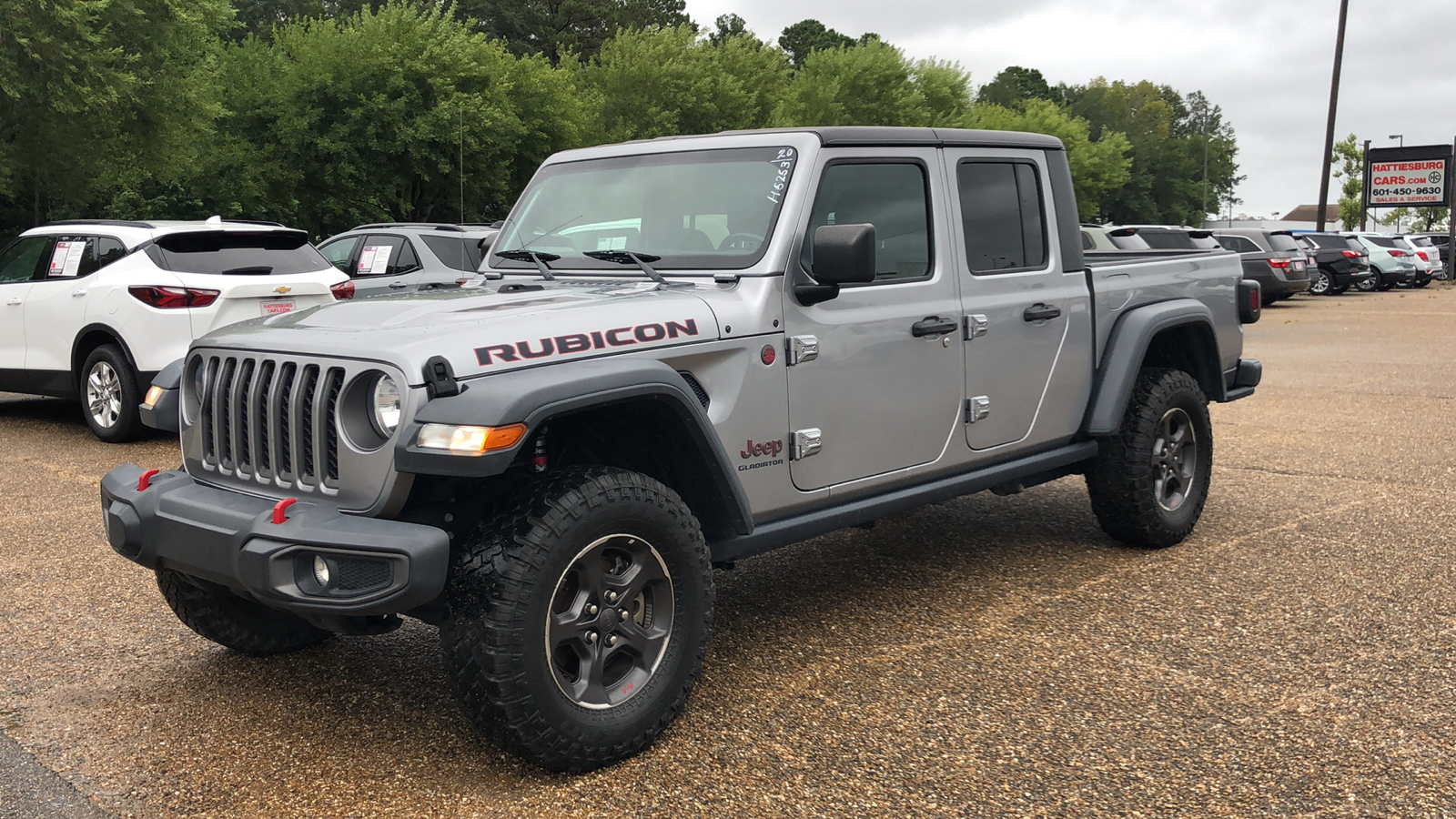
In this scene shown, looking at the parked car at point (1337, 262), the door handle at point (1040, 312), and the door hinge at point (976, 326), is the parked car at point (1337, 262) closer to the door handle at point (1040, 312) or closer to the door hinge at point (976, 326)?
the door handle at point (1040, 312)

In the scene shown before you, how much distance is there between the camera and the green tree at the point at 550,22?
57562 millimetres

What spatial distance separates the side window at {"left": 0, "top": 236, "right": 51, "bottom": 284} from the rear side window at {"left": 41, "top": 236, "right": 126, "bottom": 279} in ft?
0.61

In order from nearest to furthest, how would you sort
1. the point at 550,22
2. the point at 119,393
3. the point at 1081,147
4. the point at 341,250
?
the point at 119,393 < the point at 341,250 < the point at 550,22 < the point at 1081,147

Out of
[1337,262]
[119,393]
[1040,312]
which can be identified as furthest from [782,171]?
[1337,262]

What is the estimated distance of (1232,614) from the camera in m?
4.94

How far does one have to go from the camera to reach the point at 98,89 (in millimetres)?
16688

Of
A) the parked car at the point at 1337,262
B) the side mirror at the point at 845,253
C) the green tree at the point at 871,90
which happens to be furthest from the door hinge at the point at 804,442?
the green tree at the point at 871,90

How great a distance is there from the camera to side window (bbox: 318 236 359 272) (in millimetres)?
12220

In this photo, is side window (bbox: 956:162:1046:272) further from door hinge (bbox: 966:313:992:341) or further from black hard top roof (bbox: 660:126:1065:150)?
door hinge (bbox: 966:313:992:341)

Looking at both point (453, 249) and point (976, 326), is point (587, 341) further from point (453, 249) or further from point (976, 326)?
point (453, 249)

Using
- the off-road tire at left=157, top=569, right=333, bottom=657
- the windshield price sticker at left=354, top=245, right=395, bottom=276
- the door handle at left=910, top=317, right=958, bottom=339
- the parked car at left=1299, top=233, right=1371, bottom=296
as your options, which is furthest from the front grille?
the parked car at left=1299, top=233, right=1371, bottom=296

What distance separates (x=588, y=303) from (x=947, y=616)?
2.09 metres

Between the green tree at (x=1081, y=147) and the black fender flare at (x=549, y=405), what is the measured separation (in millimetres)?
61350

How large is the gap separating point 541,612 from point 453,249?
8.74 metres
